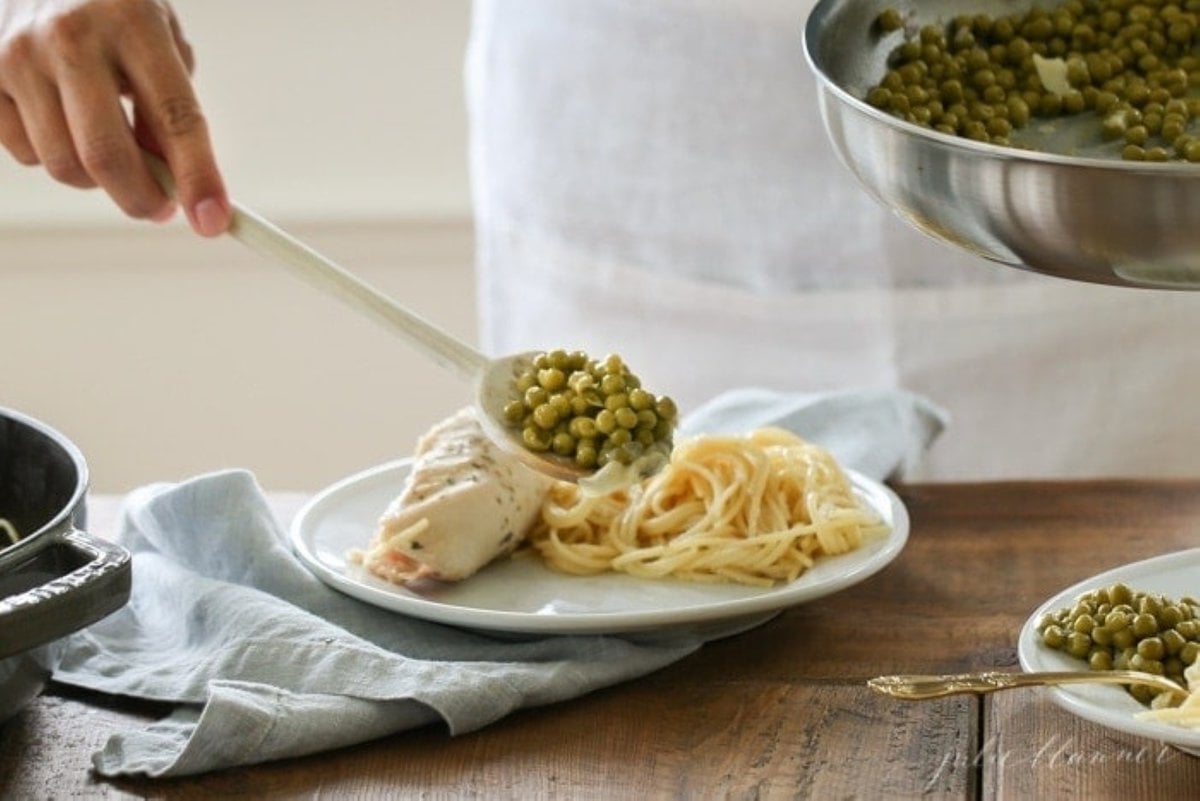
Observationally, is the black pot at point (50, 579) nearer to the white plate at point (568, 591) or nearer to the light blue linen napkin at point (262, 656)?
the light blue linen napkin at point (262, 656)

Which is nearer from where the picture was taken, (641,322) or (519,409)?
(519,409)

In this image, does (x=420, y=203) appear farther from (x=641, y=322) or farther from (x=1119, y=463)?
(x=1119, y=463)

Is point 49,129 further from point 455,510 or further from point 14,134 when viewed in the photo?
point 455,510

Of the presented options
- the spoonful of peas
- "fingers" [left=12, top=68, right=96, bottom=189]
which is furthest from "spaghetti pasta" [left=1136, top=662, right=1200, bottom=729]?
"fingers" [left=12, top=68, right=96, bottom=189]

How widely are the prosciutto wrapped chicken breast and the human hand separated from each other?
22 centimetres

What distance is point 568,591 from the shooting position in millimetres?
1352

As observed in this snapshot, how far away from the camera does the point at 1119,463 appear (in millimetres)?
1979

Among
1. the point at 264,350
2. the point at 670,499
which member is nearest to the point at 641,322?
the point at 670,499

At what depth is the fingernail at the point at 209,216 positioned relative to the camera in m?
Answer: 1.36

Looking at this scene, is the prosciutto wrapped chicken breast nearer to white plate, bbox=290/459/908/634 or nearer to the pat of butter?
white plate, bbox=290/459/908/634

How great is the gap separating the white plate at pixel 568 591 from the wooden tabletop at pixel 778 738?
0.12 ft

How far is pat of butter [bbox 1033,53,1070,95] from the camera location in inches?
50.4

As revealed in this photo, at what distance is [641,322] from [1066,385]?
1.34 ft

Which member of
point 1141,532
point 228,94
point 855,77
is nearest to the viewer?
point 855,77
